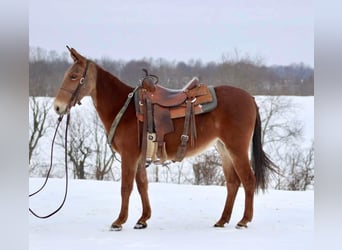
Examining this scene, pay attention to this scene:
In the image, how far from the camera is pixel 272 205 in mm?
4188

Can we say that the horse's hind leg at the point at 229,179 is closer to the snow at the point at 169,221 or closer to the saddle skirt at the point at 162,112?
the snow at the point at 169,221

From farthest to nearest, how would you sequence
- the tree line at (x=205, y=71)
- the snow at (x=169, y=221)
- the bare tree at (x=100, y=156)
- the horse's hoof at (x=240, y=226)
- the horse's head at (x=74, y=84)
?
the bare tree at (x=100, y=156), the tree line at (x=205, y=71), the horse's hoof at (x=240, y=226), the horse's head at (x=74, y=84), the snow at (x=169, y=221)

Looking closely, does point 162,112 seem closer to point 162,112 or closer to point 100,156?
point 162,112

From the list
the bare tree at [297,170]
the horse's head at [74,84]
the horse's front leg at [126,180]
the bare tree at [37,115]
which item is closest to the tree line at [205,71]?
the bare tree at [297,170]

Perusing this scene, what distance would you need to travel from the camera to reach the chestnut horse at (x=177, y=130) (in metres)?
3.32

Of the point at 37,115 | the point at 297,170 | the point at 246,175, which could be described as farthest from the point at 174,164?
the point at 246,175

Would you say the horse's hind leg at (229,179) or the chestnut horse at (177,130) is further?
the horse's hind leg at (229,179)

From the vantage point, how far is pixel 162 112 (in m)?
3.33

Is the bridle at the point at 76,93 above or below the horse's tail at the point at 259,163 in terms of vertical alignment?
above

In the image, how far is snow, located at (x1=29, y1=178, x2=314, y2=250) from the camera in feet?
8.96

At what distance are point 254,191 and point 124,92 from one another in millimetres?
1430

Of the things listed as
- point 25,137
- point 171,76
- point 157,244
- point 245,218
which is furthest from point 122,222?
point 171,76

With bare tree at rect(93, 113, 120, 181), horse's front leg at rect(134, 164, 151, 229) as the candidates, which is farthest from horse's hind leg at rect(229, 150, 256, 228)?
bare tree at rect(93, 113, 120, 181)

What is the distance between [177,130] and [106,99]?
26.9 inches
